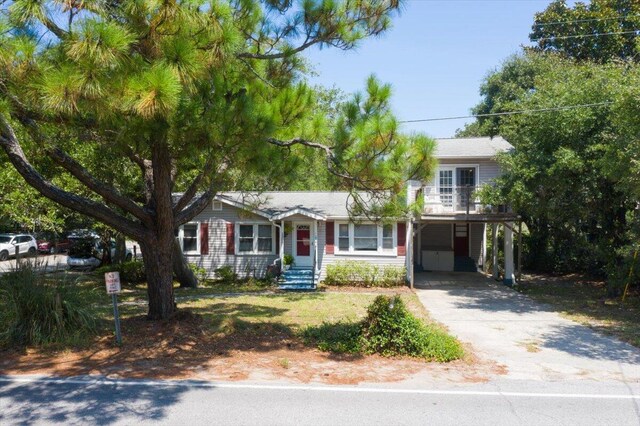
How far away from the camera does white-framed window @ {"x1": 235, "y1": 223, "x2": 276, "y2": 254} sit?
2117cm

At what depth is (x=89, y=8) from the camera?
6.57 m

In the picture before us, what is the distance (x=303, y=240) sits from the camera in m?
20.8

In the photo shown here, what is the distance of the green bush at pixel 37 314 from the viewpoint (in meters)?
8.78

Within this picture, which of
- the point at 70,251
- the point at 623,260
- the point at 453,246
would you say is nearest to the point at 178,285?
the point at 70,251

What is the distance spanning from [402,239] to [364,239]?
155 cm

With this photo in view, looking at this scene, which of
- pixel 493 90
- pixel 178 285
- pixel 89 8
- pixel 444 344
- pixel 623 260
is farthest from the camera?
pixel 493 90

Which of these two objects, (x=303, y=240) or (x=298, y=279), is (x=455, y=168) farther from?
(x=298, y=279)

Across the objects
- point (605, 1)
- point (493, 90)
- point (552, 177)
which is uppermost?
point (605, 1)

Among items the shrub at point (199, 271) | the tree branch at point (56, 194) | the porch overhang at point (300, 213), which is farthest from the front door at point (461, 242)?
the tree branch at point (56, 194)

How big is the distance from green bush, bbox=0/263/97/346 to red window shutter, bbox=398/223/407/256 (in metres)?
13.0

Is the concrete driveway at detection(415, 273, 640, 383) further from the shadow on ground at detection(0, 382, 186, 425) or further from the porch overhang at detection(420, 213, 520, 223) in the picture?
the shadow on ground at detection(0, 382, 186, 425)

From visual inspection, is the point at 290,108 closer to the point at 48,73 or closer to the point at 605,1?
the point at 48,73

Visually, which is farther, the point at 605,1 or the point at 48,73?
the point at 605,1

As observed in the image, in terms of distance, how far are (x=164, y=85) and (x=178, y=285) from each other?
15.4 meters
